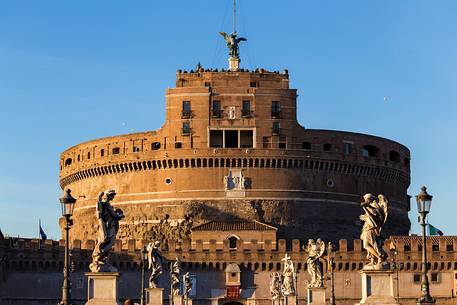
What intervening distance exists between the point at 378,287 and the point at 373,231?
118 centimetres

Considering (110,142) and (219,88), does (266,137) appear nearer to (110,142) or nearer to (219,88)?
(219,88)

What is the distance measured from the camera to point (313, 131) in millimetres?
94000

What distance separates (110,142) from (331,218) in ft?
61.9

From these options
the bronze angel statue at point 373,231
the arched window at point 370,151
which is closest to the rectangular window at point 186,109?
the arched window at point 370,151

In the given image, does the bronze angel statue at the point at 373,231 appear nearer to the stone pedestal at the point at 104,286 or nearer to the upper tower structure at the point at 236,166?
the stone pedestal at the point at 104,286

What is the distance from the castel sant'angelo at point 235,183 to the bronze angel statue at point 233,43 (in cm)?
452

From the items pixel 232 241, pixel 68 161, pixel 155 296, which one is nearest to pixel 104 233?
pixel 155 296

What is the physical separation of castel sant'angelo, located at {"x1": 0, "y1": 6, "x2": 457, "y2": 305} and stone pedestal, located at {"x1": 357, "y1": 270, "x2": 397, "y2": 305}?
60.4m

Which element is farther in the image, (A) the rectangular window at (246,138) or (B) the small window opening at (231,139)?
(B) the small window opening at (231,139)

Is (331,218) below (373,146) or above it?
below

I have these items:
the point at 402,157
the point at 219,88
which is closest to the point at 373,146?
the point at 402,157

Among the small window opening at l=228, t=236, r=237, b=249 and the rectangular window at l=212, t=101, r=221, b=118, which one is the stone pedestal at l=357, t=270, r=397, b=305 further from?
the rectangular window at l=212, t=101, r=221, b=118

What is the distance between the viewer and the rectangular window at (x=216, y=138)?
93.1 meters

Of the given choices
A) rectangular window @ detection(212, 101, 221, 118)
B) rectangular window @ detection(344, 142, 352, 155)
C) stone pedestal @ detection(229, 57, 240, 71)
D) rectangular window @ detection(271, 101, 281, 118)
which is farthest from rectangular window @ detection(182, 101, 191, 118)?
rectangular window @ detection(344, 142, 352, 155)
